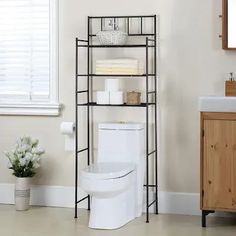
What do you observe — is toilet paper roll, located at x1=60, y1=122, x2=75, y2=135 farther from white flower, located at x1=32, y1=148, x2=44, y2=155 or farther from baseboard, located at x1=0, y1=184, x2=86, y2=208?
baseboard, located at x1=0, y1=184, x2=86, y2=208

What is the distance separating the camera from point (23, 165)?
202 inches

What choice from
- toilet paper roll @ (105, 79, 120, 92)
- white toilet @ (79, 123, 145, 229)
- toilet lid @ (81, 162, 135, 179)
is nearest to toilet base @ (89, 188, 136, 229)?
white toilet @ (79, 123, 145, 229)

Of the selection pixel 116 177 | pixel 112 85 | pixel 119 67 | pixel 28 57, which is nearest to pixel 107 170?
pixel 116 177

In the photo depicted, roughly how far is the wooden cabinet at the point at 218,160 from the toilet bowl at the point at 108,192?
60 cm

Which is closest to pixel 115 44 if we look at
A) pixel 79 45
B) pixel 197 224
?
pixel 79 45

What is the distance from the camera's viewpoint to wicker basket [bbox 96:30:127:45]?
4871mm

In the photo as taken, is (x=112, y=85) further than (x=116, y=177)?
Yes

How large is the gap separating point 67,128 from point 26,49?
2.64 ft

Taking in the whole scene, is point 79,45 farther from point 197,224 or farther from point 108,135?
point 197,224

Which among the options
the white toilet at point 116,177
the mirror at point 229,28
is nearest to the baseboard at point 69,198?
the white toilet at point 116,177

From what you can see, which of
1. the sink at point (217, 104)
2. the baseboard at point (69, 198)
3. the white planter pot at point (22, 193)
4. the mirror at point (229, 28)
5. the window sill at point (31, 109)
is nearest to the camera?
the sink at point (217, 104)

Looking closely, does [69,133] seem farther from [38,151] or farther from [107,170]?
[107,170]

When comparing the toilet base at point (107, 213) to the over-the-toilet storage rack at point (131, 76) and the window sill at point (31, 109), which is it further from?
the window sill at point (31, 109)

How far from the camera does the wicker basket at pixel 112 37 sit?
4.87m
